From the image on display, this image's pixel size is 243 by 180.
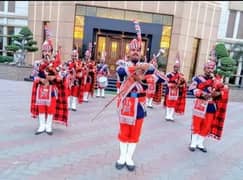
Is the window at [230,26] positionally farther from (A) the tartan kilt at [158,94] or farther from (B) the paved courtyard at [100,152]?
(B) the paved courtyard at [100,152]

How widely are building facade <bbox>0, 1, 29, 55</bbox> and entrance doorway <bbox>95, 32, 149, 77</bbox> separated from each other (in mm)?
8028

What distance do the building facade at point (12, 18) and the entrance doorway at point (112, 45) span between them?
26.3ft

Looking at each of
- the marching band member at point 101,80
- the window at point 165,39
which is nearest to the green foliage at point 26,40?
the marching band member at point 101,80

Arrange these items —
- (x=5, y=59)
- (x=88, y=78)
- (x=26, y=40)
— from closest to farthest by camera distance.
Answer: (x=88, y=78)
(x=26, y=40)
(x=5, y=59)

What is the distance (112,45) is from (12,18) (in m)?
9.50

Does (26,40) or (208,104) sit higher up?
(26,40)

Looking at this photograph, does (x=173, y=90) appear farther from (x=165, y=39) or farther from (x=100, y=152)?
(x=165, y=39)

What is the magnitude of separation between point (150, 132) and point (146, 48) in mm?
10987

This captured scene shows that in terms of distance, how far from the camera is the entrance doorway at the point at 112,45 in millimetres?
16719

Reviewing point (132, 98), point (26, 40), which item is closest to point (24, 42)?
point (26, 40)

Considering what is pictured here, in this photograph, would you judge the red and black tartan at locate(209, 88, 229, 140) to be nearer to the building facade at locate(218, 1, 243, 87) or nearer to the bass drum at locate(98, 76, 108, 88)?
the bass drum at locate(98, 76, 108, 88)

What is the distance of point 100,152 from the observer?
4953 mm

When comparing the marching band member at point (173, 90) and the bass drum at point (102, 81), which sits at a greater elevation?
the marching band member at point (173, 90)

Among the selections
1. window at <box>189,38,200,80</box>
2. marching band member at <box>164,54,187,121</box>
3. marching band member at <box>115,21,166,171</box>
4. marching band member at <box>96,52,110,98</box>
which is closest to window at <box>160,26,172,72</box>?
window at <box>189,38,200,80</box>
